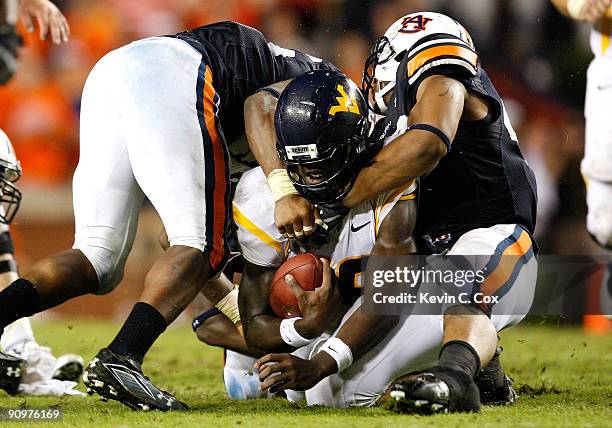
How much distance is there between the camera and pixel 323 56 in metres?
5.73

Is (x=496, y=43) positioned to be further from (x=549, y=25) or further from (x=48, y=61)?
(x=48, y=61)

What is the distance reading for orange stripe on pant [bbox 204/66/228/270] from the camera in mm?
3150

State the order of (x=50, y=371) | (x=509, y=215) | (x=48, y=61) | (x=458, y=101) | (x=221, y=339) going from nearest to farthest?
1. (x=458, y=101)
2. (x=509, y=215)
3. (x=221, y=339)
4. (x=50, y=371)
5. (x=48, y=61)

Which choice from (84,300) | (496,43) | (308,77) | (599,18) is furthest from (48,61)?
(599,18)

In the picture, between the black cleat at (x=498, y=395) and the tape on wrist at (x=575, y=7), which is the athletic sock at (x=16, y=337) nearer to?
the black cleat at (x=498, y=395)

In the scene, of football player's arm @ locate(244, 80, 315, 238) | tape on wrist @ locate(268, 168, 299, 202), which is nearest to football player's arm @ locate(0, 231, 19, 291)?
football player's arm @ locate(244, 80, 315, 238)

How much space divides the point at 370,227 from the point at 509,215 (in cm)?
53

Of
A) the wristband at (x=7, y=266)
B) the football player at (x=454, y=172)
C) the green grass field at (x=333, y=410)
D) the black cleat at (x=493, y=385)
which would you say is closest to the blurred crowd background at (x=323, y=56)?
the green grass field at (x=333, y=410)

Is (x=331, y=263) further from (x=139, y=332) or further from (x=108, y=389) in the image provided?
(x=108, y=389)

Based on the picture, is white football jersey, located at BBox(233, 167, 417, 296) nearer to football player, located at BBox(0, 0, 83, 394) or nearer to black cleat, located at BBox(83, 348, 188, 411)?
black cleat, located at BBox(83, 348, 188, 411)

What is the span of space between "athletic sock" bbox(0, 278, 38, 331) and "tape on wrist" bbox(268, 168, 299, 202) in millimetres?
866

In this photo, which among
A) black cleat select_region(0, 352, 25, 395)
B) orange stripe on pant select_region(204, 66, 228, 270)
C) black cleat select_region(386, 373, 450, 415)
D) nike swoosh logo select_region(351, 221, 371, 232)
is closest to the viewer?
black cleat select_region(386, 373, 450, 415)

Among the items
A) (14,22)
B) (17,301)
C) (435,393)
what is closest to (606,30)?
(435,393)

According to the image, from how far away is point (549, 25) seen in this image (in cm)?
609
